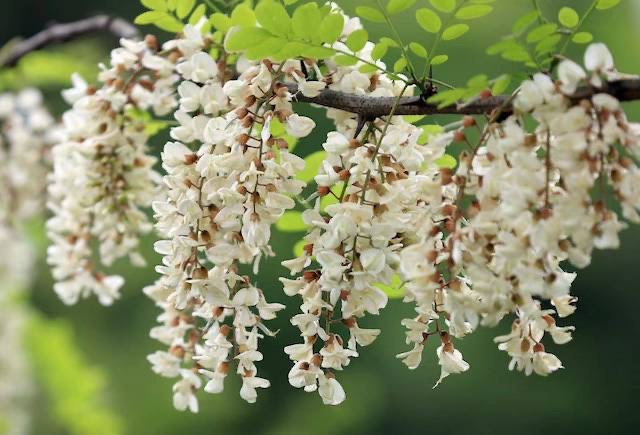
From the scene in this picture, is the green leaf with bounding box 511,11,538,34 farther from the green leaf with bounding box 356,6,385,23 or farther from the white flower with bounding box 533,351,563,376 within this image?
the white flower with bounding box 533,351,563,376

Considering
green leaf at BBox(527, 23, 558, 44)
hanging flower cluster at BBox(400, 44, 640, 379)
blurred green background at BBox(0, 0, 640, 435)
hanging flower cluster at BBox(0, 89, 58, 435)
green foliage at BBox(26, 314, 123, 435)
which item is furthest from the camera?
blurred green background at BBox(0, 0, 640, 435)

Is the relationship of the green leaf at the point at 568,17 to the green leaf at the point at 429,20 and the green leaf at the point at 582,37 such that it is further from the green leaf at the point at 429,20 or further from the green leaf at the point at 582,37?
the green leaf at the point at 429,20

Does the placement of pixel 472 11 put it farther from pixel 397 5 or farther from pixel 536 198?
pixel 536 198

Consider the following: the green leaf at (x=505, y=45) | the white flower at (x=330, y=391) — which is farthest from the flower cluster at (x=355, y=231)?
the green leaf at (x=505, y=45)

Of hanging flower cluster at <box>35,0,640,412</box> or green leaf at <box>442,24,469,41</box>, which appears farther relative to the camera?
green leaf at <box>442,24,469,41</box>

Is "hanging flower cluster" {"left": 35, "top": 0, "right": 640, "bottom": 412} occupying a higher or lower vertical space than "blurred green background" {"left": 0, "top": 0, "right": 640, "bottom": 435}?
higher

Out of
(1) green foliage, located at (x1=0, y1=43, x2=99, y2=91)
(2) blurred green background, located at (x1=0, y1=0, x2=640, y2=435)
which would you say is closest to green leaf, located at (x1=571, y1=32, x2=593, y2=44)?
(1) green foliage, located at (x1=0, y1=43, x2=99, y2=91)

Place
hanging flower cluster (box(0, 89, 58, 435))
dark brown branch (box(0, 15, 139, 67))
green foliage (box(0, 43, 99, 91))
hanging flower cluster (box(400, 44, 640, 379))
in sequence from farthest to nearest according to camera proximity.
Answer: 1. hanging flower cluster (box(0, 89, 58, 435))
2. green foliage (box(0, 43, 99, 91))
3. dark brown branch (box(0, 15, 139, 67))
4. hanging flower cluster (box(400, 44, 640, 379))

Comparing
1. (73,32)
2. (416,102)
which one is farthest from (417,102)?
(73,32)
